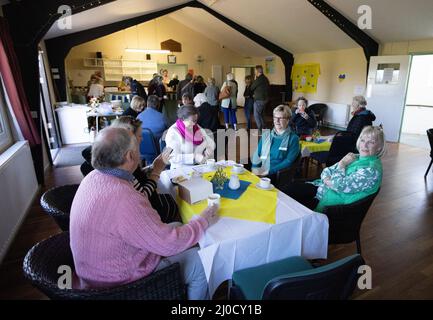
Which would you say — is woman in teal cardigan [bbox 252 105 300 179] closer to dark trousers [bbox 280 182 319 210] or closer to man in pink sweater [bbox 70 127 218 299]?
dark trousers [bbox 280 182 319 210]

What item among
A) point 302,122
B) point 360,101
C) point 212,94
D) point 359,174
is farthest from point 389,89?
point 359,174

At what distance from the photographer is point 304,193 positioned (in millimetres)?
2291

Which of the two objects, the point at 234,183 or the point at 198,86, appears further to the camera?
the point at 198,86

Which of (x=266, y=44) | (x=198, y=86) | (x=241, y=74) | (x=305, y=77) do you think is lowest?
(x=198, y=86)

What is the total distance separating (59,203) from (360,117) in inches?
151

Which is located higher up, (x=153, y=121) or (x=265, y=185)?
(x=153, y=121)

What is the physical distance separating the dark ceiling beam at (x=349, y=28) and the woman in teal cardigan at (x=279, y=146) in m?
4.02

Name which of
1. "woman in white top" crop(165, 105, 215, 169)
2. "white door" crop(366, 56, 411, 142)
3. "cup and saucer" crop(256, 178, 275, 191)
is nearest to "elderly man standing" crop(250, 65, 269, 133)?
"white door" crop(366, 56, 411, 142)

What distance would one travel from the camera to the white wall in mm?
2355

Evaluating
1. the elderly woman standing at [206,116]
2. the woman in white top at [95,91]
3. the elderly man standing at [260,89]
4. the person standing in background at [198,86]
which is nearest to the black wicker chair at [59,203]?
the elderly woman standing at [206,116]

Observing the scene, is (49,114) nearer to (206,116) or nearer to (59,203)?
(206,116)

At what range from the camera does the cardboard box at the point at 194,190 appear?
1.65m

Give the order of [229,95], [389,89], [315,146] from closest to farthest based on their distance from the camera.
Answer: [315,146], [389,89], [229,95]

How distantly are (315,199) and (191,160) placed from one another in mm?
1149
